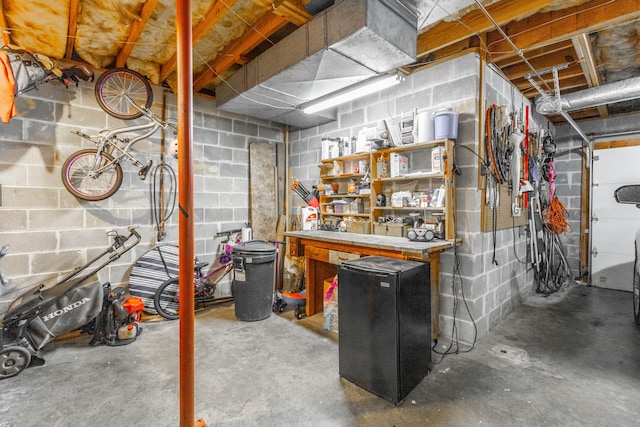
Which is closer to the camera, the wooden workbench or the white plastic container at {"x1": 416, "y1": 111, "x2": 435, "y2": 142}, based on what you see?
the wooden workbench

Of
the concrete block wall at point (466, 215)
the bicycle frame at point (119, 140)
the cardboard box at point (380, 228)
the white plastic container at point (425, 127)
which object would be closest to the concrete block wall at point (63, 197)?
the bicycle frame at point (119, 140)

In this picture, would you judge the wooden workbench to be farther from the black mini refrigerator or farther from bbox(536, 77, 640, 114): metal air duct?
bbox(536, 77, 640, 114): metal air duct

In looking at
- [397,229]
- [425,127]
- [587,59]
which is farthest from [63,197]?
[587,59]

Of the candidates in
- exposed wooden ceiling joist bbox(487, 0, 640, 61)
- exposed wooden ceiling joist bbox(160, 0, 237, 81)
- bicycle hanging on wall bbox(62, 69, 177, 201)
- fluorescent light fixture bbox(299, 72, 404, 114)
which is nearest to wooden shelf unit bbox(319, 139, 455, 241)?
fluorescent light fixture bbox(299, 72, 404, 114)

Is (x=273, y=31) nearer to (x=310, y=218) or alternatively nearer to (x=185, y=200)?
(x=185, y=200)

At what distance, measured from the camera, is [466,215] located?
302 centimetres

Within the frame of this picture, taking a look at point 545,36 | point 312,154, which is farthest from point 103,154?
point 545,36

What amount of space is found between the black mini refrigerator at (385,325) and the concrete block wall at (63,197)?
264cm

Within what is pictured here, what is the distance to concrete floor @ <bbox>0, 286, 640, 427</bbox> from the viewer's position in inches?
76.4

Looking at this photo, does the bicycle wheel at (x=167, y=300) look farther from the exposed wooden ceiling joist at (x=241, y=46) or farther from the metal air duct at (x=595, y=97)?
the metal air duct at (x=595, y=97)

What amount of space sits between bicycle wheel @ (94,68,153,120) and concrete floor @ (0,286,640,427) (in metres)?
2.45

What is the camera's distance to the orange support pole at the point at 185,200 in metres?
1.60

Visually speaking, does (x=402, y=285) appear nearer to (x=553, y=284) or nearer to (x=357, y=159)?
(x=357, y=159)

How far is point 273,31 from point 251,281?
2511 mm
